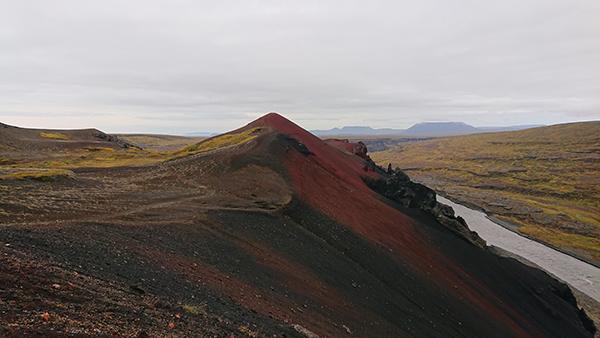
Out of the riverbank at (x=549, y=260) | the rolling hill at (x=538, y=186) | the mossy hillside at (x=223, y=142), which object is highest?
the mossy hillside at (x=223, y=142)

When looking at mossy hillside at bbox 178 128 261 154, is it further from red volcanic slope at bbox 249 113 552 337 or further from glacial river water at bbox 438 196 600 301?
glacial river water at bbox 438 196 600 301

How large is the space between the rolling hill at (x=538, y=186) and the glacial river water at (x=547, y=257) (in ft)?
9.78

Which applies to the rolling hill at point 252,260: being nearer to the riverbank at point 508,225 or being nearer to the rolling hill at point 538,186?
the riverbank at point 508,225

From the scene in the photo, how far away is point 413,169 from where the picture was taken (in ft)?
567

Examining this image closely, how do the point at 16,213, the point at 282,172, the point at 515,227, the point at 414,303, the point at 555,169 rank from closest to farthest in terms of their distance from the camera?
the point at 16,213
the point at 414,303
the point at 282,172
the point at 515,227
the point at 555,169

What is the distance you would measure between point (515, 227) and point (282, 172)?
69.0m

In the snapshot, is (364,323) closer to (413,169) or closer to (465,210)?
(465,210)

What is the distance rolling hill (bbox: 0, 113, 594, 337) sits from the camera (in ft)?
44.9

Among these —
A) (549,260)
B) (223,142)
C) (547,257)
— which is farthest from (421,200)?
(547,257)

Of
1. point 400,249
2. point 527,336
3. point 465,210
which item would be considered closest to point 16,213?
point 400,249

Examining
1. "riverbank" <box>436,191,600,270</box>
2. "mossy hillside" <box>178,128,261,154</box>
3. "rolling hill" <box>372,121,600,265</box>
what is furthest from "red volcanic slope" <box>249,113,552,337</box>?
"rolling hill" <box>372,121,600,265</box>

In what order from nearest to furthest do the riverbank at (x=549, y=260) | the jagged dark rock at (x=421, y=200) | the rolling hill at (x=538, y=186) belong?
the jagged dark rock at (x=421, y=200)
the riverbank at (x=549, y=260)
the rolling hill at (x=538, y=186)

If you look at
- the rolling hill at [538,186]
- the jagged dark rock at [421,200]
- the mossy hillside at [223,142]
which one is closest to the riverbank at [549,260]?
the rolling hill at [538,186]

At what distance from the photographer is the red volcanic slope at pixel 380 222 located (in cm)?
3416
